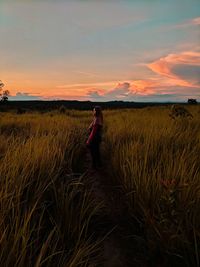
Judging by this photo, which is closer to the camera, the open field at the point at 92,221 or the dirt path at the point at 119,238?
the open field at the point at 92,221

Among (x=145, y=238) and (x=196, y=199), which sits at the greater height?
(x=196, y=199)

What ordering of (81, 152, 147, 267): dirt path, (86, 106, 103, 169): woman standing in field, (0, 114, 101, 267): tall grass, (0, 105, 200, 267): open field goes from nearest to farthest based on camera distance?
1. (0, 114, 101, 267): tall grass
2. (0, 105, 200, 267): open field
3. (81, 152, 147, 267): dirt path
4. (86, 106, 103, 169): woman standing in field

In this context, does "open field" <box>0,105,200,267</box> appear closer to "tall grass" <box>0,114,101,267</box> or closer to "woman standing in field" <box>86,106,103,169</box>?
"tall grass" <box>0,114,101,267</box>

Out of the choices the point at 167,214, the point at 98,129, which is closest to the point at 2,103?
the point at 98,129

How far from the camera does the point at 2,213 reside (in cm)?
362

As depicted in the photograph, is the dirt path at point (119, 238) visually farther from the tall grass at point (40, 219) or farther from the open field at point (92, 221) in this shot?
the tall grass at point (40, 219)

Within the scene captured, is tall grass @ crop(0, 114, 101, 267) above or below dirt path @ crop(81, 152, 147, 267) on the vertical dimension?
above

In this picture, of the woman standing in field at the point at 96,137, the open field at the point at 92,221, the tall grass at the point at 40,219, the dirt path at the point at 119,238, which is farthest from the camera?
the woman standing in field at the point at 96,137

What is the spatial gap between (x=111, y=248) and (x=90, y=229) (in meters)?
0.45

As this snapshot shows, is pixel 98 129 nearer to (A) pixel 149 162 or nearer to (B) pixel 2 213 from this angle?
(A) pixel 149 162

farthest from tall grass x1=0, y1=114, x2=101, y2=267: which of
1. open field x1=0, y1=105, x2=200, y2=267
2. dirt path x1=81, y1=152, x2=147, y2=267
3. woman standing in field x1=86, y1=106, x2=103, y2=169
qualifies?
woman standing in field x1=86, y1=106, x2=103, y2=169

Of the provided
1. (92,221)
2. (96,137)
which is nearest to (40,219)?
(92,221)

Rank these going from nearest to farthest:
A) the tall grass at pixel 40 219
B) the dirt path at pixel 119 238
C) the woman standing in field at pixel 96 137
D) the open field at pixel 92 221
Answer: the tall grass at pixel 40 219
the open field at pixel 92 221
the dirt path at pixel 119 238
the woman standing in field at pixel 96 137

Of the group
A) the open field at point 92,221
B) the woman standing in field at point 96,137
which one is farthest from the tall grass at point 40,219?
the woman standing in field at point 96,137
